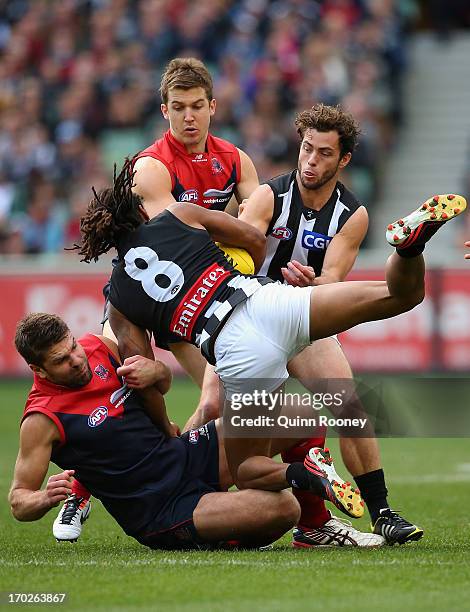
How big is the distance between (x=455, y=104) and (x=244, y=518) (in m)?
14.0

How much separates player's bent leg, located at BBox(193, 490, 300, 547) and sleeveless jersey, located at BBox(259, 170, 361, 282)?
5.43 feet

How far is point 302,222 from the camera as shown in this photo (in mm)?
7613

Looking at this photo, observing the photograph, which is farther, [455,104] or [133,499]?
[455,104]

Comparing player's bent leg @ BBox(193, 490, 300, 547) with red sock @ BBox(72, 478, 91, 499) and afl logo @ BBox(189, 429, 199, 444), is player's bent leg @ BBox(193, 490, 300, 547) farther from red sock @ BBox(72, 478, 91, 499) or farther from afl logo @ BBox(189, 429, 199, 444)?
red sock @ BBox(72, 478, 91, 499)

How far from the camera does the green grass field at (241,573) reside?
5219 mm

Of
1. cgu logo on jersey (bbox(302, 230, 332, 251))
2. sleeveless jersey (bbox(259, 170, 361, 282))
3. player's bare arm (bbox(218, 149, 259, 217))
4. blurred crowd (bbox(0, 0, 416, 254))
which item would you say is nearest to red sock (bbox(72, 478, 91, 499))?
sleeveless jersey (bbox(259, 170, 361, 282))

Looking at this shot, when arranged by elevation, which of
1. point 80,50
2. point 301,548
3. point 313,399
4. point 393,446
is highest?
point 80,50

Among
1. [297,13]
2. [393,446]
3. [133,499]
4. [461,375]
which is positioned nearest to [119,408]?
[133,499]

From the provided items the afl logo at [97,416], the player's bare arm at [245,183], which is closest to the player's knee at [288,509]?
the afl logo at [97,416]

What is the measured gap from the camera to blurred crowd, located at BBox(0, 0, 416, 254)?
56.7 feet

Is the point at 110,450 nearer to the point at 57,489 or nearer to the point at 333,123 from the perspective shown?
the point at 57,489

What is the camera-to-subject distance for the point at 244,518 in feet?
21.5

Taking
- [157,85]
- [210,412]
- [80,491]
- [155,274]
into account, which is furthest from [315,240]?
[157,85]

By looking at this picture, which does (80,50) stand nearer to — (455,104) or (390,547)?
(455,104)
